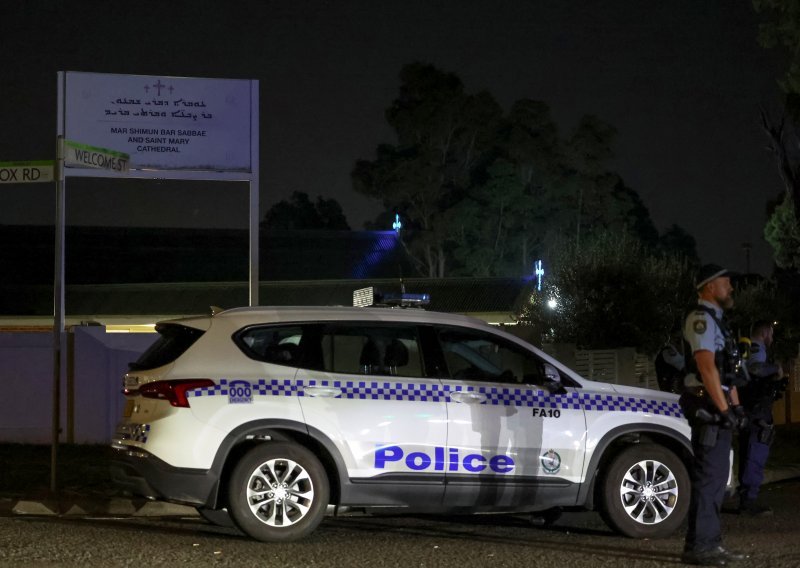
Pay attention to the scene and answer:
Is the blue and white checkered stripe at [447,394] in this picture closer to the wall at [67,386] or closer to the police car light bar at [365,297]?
the police car light bar at [365,297]

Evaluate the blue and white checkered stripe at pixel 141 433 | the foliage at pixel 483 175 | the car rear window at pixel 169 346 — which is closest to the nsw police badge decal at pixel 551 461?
the car rear window at pixel 169 346

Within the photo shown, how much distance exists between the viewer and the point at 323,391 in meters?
8.59

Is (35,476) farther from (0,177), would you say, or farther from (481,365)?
(481,365)

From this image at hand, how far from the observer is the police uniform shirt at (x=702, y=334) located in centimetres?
753

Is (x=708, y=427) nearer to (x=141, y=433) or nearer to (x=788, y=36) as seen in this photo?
(x=141, y=433)

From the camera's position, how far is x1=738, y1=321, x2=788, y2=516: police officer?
10.6m

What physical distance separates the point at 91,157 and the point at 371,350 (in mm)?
4135

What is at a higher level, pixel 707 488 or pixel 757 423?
pixel 757 423

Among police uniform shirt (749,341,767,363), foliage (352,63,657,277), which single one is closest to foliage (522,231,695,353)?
police uniform shirt (749,341,767,363)

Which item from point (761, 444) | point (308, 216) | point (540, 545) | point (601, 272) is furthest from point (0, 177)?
point (308, 216)

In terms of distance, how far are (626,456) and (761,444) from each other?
2187mm

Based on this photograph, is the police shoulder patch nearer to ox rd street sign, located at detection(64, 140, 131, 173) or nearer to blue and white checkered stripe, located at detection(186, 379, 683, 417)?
blue and white checkered stripe, located at detection(186, 379, 683, 417)

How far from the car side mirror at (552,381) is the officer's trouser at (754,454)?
2.48m

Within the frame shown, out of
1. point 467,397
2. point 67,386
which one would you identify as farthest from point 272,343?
point 67,386
